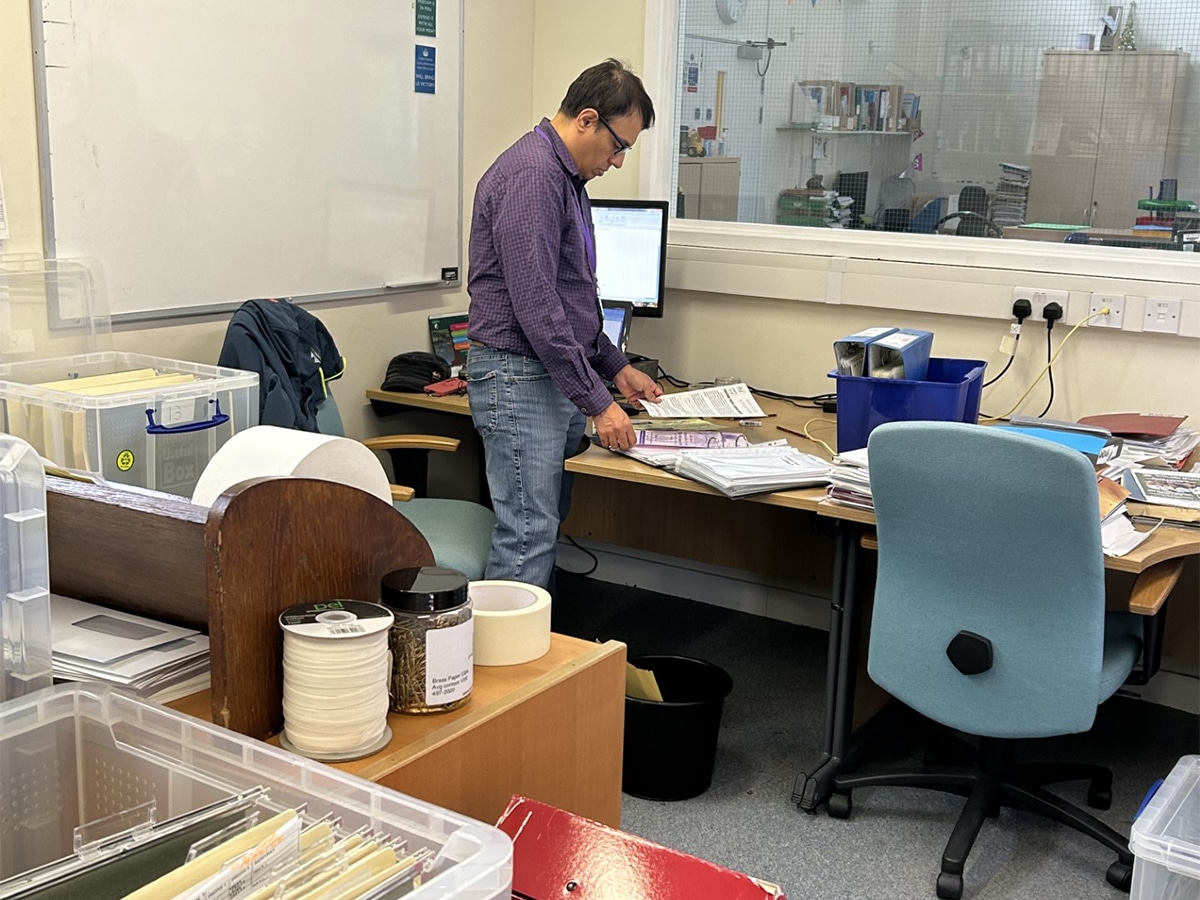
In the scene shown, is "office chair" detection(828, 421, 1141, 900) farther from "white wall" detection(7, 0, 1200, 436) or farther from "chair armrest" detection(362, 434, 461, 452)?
"chair armrest" detection(362, 434, 461, 452)

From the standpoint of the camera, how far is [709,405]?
10.8 ft

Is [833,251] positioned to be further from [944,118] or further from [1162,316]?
[1162,316]

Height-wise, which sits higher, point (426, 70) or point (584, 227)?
point (426, 70)

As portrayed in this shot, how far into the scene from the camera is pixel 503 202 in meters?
2.62

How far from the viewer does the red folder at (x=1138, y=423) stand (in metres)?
2.90

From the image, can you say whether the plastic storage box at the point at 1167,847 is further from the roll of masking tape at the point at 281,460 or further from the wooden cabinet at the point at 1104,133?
the wooden cabinet at the point at 1104,133

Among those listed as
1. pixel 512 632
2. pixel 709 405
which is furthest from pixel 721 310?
pixel 512 632

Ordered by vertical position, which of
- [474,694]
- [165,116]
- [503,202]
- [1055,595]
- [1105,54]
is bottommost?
[1055,595]

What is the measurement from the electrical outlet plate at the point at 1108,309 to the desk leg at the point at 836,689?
1.06m

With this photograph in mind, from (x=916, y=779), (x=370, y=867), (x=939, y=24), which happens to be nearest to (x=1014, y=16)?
(x=939, y=24)

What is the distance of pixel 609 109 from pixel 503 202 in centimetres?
32

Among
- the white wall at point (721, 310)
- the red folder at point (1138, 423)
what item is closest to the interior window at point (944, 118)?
the white wall at point (721, 310)

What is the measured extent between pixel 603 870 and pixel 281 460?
1.87 ft

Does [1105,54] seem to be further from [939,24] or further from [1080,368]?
[1080,368]
